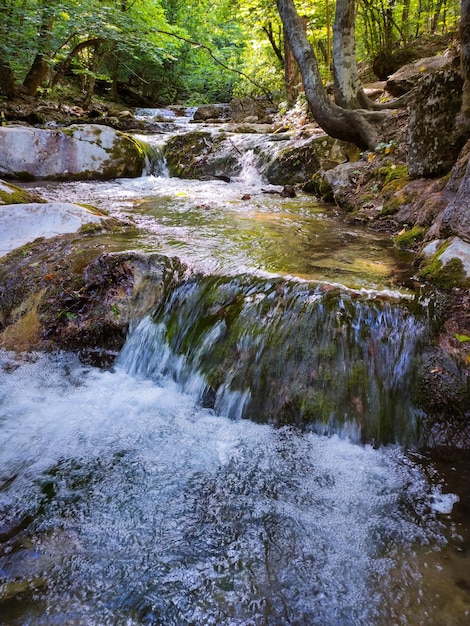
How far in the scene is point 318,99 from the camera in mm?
7062

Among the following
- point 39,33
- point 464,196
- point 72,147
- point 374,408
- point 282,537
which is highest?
point 39,33

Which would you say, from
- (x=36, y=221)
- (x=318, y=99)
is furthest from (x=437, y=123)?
(x=36, y=221)

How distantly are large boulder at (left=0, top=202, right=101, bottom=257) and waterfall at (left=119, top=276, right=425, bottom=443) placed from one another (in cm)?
226

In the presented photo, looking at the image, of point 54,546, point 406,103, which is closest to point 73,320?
point 54,546

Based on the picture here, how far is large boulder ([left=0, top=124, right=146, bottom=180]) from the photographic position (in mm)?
8922

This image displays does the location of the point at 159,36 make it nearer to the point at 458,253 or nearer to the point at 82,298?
the point at 82,298

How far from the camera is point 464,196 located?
3.29m

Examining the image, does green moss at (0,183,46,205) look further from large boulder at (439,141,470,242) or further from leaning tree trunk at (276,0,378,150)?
large boulder at (439,141,470,242)

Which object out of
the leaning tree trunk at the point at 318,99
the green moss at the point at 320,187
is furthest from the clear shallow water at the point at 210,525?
the leaning tree trunk at the point at 318,99

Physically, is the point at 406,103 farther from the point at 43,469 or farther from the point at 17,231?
the point at 43,469

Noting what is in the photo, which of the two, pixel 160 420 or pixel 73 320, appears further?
pixel 73 320

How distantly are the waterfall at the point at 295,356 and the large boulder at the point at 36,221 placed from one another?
2258 millimetres

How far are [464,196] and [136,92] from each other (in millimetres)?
21711

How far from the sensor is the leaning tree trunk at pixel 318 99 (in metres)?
6.78
